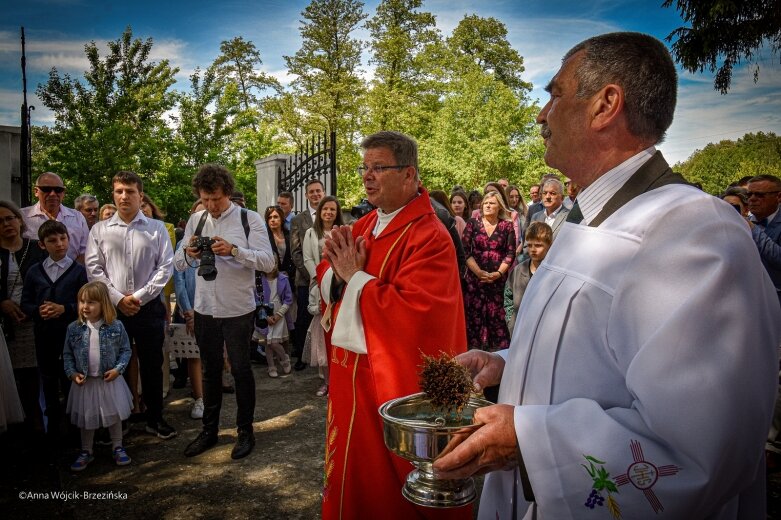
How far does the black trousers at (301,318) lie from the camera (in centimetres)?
772

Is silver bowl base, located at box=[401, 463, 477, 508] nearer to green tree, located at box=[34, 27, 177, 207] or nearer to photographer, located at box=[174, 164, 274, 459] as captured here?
photographer, located at box=[174, 164, 274, 459]

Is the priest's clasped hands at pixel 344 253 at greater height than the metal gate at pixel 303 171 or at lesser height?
lesser

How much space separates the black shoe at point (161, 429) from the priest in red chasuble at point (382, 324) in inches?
108

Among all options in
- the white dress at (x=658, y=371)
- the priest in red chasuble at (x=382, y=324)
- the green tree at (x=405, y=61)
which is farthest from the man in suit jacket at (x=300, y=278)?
the green tree at (x=405, y=61)

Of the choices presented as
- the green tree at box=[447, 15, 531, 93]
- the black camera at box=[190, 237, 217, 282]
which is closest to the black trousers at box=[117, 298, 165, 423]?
the black camera at box=[190, 237, 217, 282]

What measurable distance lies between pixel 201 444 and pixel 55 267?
88.4 inches

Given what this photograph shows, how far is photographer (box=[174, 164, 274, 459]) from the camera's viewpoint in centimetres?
450

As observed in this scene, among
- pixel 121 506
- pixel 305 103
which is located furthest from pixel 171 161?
pixel 121 506

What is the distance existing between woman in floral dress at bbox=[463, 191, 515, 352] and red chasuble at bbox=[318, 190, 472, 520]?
4.21 metres

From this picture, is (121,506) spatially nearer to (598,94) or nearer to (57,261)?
(57,261)

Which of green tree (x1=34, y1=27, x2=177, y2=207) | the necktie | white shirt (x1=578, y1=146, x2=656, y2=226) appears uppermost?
green tree (x1=34, y1=27, x2=177, y2=207)

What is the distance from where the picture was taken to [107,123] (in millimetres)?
15891

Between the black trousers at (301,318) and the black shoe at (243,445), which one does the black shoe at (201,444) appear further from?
the black trousers at (301,318)

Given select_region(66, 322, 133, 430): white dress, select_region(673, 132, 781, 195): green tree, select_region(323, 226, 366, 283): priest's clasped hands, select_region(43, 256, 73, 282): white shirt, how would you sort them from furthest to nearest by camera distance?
select_region(673, 132, 781, 195): green tree → select_region(43, 256, 73, 282): white shirt → select_region(66, 322, 133, 430): white dress → select_region(323, 226, 366, 283): priest's clasped hands
